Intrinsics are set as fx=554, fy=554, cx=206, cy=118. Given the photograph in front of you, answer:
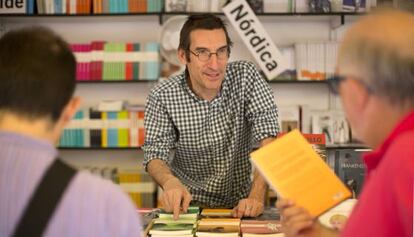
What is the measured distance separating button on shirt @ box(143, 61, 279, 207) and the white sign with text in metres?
1.92

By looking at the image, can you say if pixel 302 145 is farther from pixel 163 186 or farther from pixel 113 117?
pixel 113 117

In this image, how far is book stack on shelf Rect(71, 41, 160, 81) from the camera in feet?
14.5

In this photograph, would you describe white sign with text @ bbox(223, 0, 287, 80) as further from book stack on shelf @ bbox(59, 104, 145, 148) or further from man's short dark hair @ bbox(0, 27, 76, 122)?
man's short dark hair @ bbox(0, 27, 76, 122)

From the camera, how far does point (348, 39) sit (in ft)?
3.39

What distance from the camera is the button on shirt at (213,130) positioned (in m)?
2.46

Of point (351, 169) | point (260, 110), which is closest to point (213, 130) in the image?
point (260, 110)

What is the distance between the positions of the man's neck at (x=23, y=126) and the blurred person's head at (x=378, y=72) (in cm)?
58

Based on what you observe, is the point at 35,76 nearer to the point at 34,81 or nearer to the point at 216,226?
the point at 34,81

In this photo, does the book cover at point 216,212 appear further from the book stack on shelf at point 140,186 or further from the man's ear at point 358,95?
the book stack on shelf at point 140,186

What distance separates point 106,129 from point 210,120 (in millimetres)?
2116

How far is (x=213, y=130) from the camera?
2494 millimetres

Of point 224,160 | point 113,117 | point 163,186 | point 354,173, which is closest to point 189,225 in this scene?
point 163,186

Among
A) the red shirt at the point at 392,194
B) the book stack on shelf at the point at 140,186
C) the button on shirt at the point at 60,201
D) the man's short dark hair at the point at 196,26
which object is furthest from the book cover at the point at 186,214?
the book stack on shelf at the point at 140,186

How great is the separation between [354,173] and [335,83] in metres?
1.26
